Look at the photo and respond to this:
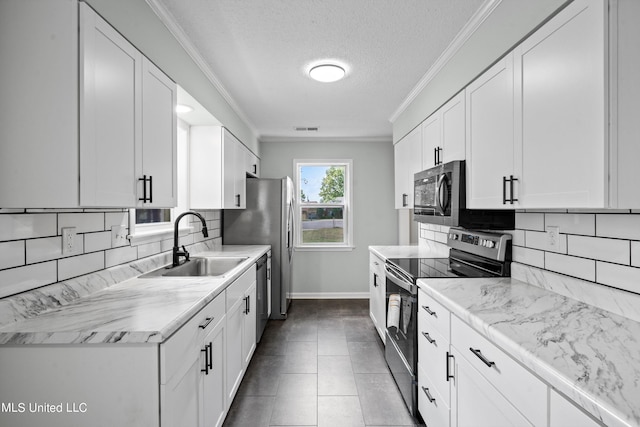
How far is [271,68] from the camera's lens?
2553 millimetres

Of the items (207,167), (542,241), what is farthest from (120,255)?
(542,241)

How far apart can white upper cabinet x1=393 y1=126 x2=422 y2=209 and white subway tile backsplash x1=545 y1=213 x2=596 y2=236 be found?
4.51 feet

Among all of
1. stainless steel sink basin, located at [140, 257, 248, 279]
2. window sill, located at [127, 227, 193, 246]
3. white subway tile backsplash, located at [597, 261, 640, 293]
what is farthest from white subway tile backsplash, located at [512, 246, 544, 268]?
window sill, located at [127, 227, 193, 246]

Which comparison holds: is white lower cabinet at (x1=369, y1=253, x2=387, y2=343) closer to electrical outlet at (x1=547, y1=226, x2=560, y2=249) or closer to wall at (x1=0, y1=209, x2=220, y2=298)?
electrical outlet at (x1=547, y1=226, x2=560, y2=249)

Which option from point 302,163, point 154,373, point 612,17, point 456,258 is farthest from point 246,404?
point 302,163

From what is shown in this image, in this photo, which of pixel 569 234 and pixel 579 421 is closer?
pixel 579 421

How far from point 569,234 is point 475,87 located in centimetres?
98

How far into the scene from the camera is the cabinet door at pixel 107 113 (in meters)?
1.16

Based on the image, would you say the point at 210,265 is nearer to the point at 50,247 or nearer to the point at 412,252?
the point at 50,247

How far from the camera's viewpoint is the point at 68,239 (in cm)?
145

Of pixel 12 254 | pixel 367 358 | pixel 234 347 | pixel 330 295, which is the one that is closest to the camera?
pixel 12 254

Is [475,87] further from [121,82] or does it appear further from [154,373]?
[154,373]

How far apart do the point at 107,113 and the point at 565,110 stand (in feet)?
5.94

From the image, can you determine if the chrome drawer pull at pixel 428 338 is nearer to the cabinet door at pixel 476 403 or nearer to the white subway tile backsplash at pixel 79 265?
the cabinet door at pixel 476 403
